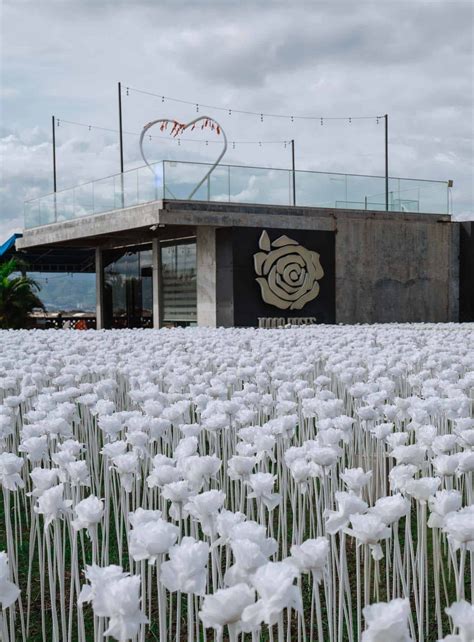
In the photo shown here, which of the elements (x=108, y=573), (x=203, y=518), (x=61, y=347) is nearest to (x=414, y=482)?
(x=203, y=518)

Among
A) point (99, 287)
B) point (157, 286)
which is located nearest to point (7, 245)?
point (99, 287)

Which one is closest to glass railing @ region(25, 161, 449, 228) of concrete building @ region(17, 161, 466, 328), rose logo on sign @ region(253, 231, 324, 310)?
concrete building @ region(17, 161, 466, 328)

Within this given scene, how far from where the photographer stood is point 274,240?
28219 millimetres

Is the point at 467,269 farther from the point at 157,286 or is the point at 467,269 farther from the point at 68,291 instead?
the point at 68,291

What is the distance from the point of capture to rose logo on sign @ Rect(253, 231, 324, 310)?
27.8m

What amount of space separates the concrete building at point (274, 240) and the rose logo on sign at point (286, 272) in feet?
0.13

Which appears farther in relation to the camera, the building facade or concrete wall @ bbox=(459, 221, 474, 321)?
concrete wall @ bbox=(459, 221, 474, 321)

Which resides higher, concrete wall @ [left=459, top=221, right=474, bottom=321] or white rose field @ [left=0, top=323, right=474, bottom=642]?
concrete wall @ [left=459, top=221, right=474, bottom=321]

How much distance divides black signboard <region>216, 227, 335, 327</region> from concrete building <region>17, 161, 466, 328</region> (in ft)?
0.13

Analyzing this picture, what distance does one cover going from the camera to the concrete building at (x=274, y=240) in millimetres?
27438

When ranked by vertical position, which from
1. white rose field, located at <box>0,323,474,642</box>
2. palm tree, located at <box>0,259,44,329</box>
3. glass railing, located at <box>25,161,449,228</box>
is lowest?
white rose field, located at <box>0,323,474,642</box>

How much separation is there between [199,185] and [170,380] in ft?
64.5

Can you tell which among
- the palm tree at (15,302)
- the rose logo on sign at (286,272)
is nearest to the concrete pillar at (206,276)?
the rose logo on sign at (286,272)

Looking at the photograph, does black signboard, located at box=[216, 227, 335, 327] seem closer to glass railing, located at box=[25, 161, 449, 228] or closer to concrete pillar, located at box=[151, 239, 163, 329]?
glass railing, located at box=[25, 161, 449, 228]
